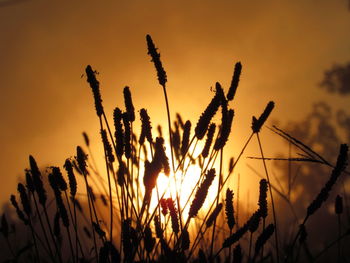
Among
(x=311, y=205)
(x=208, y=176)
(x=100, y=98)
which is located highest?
(x=100, y=98)

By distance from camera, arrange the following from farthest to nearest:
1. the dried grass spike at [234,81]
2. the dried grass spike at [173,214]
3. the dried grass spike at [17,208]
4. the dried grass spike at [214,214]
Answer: the dried grass spike at [17,208]
the dried grass spike at [234,81]
the dried grass spike at [214,214]
the dried grass spike at [173,214]

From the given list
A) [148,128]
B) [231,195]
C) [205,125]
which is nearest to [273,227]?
[231,195]

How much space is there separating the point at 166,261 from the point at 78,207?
1.51m

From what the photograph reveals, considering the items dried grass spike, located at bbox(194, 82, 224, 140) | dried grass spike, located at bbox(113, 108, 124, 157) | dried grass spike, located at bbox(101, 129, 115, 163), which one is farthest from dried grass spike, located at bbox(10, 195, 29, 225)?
dried grass spike, located at bbox(194, 82, 224, 140)

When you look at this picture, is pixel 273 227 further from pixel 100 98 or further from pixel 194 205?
pixel 100 98

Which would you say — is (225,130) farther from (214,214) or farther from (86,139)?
(86,139)

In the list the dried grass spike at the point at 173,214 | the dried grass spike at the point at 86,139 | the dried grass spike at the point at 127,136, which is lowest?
the dried grass spike at the point at 173,214

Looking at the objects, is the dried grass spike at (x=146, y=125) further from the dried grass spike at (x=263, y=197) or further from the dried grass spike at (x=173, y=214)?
the dried grass spike at (x=263, y=197)

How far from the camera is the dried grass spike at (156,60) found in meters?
1.72

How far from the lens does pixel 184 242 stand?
1.84m

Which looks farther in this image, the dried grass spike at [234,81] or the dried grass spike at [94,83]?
the dried grass spike at [234,81]

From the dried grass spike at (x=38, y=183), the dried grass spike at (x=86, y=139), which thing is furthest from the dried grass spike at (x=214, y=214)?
the dried grass spike at (x=86, y=139)

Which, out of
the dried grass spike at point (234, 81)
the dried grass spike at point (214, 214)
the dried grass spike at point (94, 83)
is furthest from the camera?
the dried grass spike at point (234, 81)

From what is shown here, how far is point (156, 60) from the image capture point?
5.74 ft
